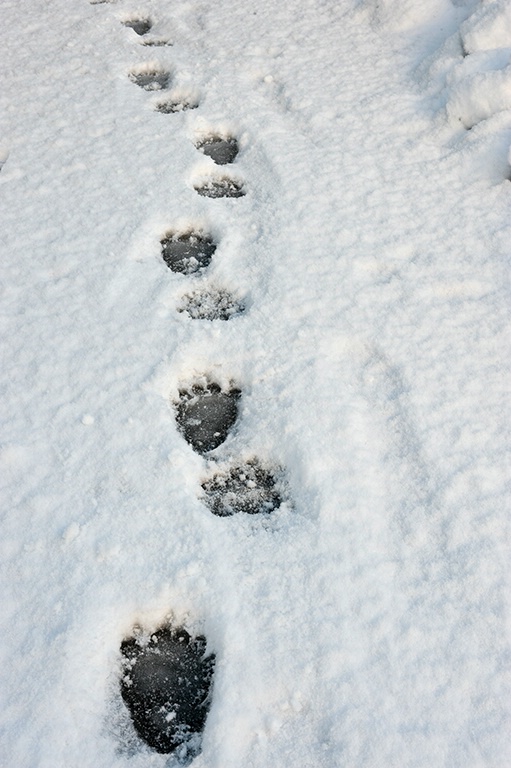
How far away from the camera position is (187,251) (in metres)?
2.82

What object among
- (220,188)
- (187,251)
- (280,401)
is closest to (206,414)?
(280,401)

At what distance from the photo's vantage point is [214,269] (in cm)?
268

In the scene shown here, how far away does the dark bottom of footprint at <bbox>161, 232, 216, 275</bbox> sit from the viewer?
2740 mm

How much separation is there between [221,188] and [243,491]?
1.63 m

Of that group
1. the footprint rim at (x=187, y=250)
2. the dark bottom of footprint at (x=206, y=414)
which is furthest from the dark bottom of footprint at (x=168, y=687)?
the footprint rim at (x=187, y=250)

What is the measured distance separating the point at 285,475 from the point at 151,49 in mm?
3172

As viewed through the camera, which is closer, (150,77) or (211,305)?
(211,305)

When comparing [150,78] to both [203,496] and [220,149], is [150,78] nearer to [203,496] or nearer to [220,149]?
[220,149]

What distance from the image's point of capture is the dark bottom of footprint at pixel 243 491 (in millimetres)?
2000

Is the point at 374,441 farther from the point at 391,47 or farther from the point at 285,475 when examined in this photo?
the point at 391,47

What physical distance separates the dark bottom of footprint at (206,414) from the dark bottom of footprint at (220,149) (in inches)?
57.0

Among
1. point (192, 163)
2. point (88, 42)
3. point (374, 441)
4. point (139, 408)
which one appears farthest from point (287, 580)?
point (88, 42)

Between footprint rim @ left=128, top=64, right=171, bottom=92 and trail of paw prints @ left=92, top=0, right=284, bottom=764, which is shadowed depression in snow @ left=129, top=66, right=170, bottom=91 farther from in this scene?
trail of paw prints @ left=92, top=0, right=284, bottom=764

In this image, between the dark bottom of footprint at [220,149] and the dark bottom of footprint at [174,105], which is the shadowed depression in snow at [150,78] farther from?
the dark bottom of footprint at [220,149]
